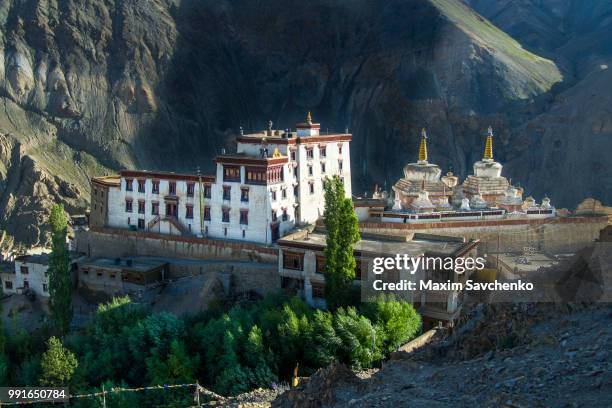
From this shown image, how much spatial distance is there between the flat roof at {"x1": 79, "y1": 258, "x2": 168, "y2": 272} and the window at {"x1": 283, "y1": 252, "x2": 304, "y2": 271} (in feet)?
27.9

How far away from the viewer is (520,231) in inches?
1763

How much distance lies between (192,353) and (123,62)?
62.3m

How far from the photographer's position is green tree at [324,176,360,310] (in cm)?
3544

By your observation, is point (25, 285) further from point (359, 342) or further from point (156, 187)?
point (359, 342)

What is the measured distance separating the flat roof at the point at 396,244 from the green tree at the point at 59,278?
468 inches

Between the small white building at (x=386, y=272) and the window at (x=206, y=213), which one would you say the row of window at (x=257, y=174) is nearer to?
the window at (x=206, y=213)

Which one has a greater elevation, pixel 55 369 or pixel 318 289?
pixel 318 289

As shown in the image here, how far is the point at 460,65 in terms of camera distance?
284ft

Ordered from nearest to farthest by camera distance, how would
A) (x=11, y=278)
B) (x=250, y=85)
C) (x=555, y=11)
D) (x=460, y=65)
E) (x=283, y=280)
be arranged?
(x=283, y=280) < (x=11, y=278) < (x=460, y=65) < (x=250, y=85) < (x=555, y=11)

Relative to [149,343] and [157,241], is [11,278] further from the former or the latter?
[149,343]

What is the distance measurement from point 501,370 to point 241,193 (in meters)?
29.4

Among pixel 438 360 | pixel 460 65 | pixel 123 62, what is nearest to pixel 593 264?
pixel 438 360

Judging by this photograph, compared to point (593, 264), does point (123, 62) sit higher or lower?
higher

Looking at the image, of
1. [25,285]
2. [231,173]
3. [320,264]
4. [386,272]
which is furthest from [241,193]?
[25,285]
